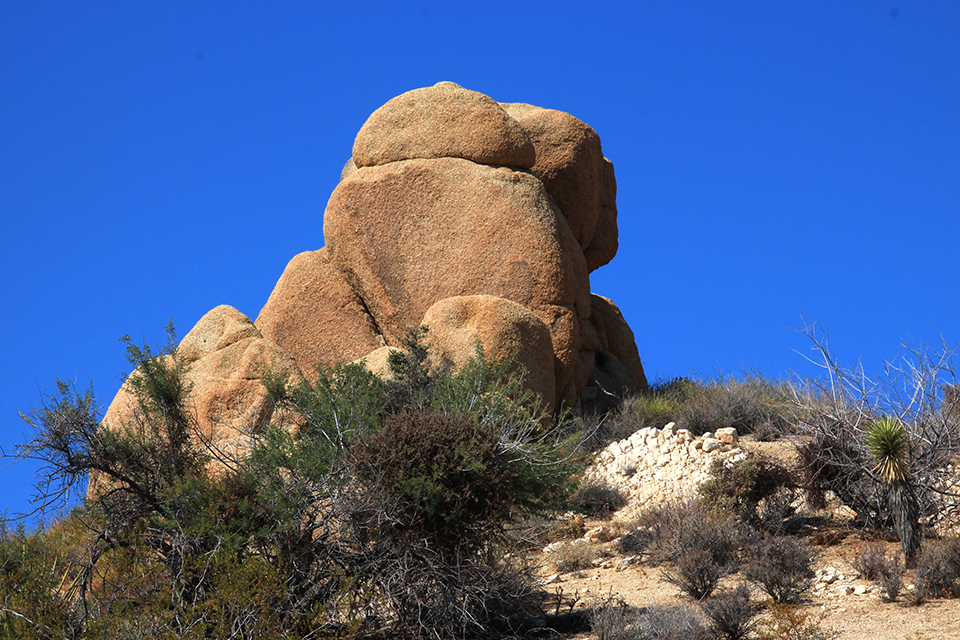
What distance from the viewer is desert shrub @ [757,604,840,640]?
6.86 metres

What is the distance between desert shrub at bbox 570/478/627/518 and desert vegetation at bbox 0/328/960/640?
2462 millimetres

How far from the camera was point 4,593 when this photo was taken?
23.1 feet

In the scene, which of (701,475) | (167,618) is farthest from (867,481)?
(167,618)

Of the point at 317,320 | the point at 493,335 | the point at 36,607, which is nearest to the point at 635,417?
the point at 493,335

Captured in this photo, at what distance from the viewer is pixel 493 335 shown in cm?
1281

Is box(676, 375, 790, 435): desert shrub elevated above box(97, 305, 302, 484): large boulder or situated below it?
below

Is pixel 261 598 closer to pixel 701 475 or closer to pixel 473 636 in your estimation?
pixel 473 636

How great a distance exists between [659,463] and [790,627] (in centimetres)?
568

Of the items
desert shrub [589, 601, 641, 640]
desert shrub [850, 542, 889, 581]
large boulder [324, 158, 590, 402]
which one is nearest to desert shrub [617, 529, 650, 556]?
desert shrub [850, 542, 889, 581]

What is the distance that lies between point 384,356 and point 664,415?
5222 mm

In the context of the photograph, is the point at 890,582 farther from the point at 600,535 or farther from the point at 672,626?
the point at 600,535

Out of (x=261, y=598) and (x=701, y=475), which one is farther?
(x=701, y=475)

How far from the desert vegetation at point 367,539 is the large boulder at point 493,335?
324 centimetres

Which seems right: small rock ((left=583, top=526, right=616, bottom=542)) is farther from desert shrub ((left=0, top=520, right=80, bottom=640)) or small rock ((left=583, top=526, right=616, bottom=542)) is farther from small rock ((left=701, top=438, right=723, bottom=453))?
desert shrub ((left=0, top=520, right=80, bottom=640))
